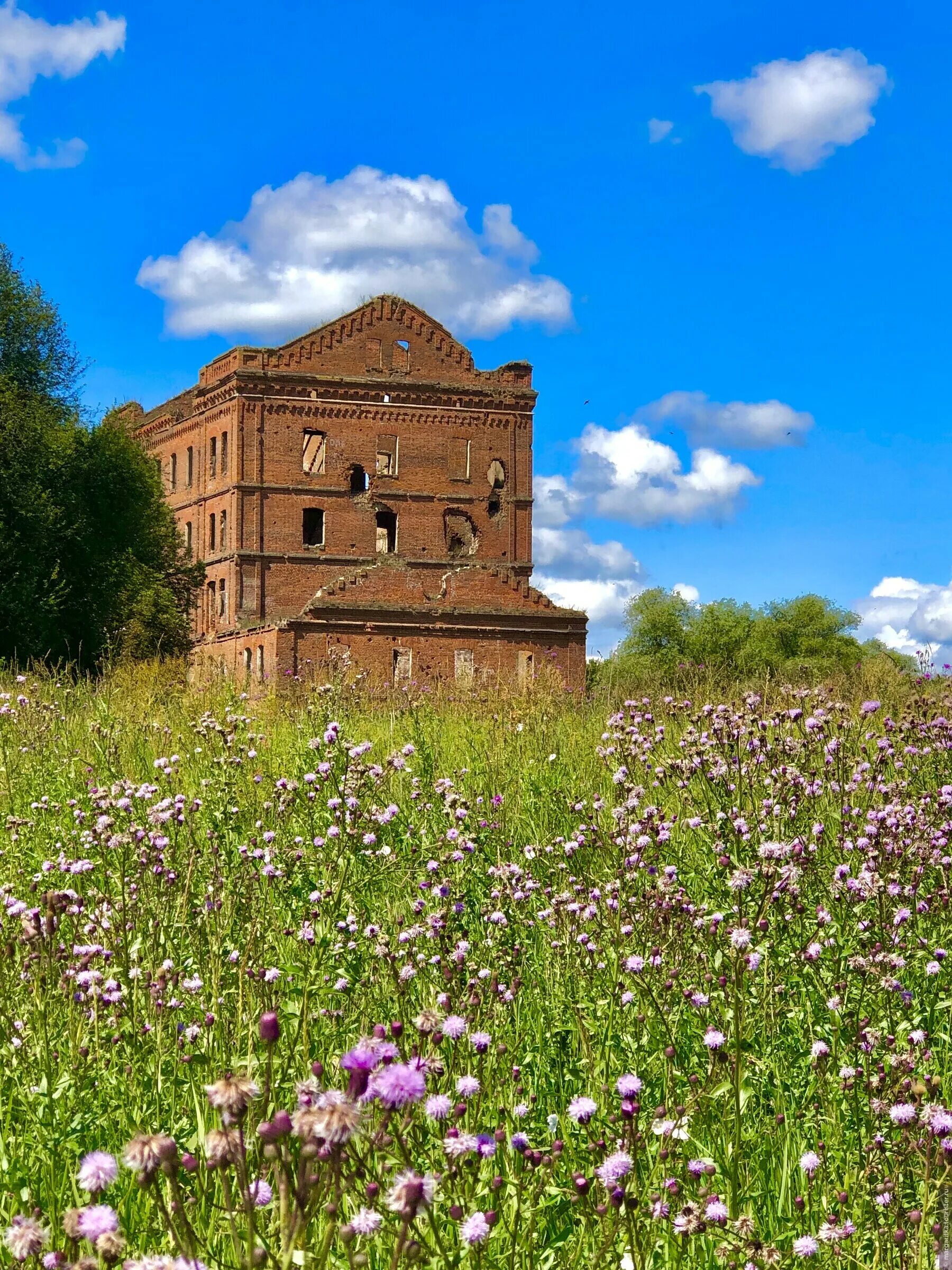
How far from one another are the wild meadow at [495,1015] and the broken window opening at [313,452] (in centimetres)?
4414

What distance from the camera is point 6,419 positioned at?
36.0 m

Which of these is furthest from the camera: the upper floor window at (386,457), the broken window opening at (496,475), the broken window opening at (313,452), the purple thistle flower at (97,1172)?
the broken window opening at (496,475)

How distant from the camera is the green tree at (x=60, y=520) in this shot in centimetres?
3575

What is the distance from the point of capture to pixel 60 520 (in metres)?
37.3

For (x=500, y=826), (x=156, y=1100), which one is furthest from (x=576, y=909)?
(x=500, y=826)

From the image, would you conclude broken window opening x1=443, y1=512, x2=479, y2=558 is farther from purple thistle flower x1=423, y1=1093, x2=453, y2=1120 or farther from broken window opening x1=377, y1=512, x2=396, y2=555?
purple thistle flower x1=423, y1=1093, x2=453, y2=1120

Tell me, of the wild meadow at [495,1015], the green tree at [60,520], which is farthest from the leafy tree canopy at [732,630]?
the wild meadow at [495,1015]

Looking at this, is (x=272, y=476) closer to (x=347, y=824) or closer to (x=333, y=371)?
(x=333, y=371)

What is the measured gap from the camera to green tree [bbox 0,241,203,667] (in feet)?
117

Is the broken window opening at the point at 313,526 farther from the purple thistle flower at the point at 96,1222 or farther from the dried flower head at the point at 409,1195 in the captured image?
the dried flower head at the point at 409,1195

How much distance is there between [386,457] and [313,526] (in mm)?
3938

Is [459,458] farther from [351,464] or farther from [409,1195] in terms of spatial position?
[409,1195]

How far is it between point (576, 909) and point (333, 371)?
160 ft

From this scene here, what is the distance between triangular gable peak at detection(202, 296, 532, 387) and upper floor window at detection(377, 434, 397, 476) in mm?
2378
